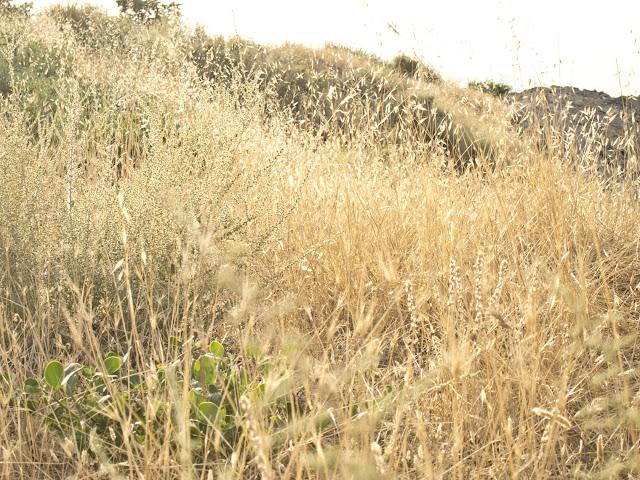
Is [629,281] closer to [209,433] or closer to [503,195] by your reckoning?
[503,195]

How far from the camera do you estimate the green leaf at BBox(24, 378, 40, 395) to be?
6.46 ft

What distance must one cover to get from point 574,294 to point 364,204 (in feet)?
3.66

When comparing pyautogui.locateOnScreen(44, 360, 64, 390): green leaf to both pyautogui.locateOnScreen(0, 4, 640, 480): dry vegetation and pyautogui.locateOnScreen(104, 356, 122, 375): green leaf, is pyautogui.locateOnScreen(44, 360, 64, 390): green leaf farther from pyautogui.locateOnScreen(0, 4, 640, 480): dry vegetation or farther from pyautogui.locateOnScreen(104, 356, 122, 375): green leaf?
pyautogui.locateOnScreen(104, 356, 122, 375): green leaf

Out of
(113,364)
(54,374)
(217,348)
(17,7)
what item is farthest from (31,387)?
(17,7)

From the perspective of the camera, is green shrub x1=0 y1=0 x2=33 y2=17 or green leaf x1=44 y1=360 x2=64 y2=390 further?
green shrub x1=0 y1=0 x2=33 y2=17

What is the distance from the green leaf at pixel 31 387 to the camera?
1.97 m

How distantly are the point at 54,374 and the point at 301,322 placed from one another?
1.06m

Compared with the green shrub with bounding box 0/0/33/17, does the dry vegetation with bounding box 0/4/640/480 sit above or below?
below

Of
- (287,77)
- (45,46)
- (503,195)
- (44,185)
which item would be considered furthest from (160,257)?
(287,77)

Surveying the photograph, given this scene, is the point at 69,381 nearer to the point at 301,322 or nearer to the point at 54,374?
the point at 54,374

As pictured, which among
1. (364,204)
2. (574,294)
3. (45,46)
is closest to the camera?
(574,294)

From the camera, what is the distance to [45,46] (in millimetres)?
8781

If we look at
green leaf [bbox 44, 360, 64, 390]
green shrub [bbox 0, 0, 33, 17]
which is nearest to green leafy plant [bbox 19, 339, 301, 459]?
green leaf [bbox 44, 360, 64, 390]

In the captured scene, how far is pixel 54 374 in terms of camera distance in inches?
75.3
